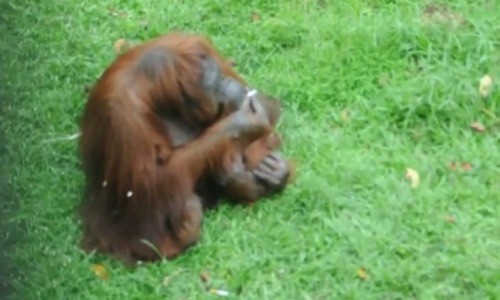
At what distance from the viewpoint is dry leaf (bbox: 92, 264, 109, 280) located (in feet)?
14.1

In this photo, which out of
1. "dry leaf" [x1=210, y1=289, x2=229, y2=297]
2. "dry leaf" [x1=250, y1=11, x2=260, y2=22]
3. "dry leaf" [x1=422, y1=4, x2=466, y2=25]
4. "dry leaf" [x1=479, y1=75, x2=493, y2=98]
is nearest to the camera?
"dry leaf" [x1=210, y1=289, x2=229, y2=297]

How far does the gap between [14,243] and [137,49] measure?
859mm

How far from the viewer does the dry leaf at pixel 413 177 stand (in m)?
4.52

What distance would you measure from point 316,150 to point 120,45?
103 centimetres

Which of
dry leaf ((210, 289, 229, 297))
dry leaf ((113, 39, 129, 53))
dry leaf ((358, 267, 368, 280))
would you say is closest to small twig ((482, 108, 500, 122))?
dry leaf ((358, 267, 368, 280))

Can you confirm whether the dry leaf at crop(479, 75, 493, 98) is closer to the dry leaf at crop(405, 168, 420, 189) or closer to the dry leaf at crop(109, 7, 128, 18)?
the dry leaf at crop(405, 168, 420, 189)

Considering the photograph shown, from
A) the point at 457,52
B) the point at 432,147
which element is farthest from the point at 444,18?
the point at 432,147

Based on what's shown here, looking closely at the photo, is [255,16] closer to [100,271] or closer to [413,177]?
[413,177]

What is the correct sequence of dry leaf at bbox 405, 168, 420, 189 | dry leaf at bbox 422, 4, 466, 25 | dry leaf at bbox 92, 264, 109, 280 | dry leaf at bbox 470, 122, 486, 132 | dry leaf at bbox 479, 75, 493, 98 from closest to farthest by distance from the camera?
dry leaf at bbox 92, 264, 109, 280 < dry leaf at bbox 405, 168, 420, 189 < dry leaf at bbox 470, 122, 486, 132 < dry leaf at bbox 479, 75, 493, 98 < dry leaf at bbox 422, 4, 466, 25

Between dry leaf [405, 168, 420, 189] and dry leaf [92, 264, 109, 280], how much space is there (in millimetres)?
972

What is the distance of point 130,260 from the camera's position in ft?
14.3

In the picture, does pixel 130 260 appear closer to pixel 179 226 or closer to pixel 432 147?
pixel 179 226

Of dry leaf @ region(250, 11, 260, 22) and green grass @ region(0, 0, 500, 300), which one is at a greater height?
dry leaf @ region(250, 11, 260, 22)

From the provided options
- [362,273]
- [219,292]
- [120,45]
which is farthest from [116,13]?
[362,273]
